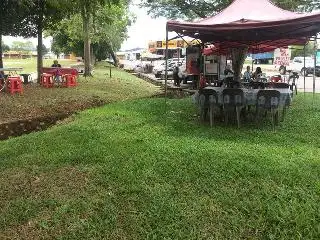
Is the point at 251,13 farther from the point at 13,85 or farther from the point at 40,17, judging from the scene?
the point at 40,17

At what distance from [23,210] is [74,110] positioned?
8249 millimetres

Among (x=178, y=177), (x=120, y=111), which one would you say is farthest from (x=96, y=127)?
(x=178, y=177)

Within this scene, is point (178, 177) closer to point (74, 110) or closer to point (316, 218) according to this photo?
point (316, 218)

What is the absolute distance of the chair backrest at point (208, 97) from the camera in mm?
8812

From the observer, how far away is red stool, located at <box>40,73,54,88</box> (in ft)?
56.4

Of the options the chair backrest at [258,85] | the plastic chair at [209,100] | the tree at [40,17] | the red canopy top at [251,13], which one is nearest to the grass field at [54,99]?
the tree at [40,17]

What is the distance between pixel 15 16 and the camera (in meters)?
16.5

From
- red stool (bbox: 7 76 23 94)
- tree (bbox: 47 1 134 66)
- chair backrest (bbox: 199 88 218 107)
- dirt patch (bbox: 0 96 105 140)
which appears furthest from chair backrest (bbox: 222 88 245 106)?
tree (bbox: 47 1 134 66)

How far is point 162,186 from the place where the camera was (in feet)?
17.5

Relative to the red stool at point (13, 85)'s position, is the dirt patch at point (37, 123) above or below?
below

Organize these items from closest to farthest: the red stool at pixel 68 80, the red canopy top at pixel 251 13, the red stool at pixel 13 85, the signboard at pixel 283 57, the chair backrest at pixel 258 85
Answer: the red canopy top at pixel 251 13 < the chair backrest at pixel 258 85 < the red stool at pixel 13 85 < the signboard at pixel 283 57 < the red stool at pixel 68 80

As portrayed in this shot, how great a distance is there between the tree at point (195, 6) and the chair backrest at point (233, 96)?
36.7ft

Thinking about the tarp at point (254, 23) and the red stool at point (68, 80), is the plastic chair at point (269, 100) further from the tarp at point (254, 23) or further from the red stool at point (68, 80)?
the red stool at point (68, 80)

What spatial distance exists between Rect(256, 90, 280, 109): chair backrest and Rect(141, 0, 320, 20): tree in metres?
11.1
